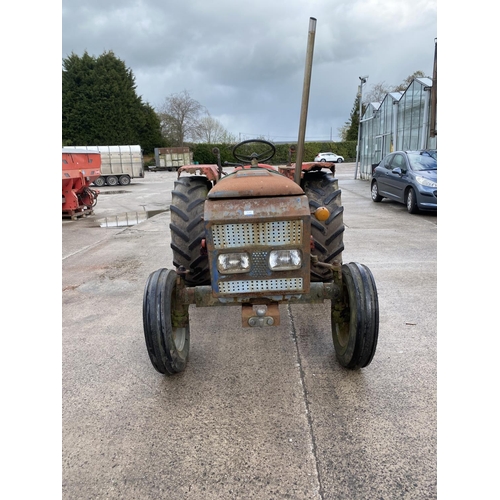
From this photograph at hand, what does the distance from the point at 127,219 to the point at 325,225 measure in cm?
777

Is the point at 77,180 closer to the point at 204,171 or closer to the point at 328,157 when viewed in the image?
the point at 204,171

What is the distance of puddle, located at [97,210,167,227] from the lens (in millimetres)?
9805

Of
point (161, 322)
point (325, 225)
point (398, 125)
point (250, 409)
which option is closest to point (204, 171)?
point (325, 225)

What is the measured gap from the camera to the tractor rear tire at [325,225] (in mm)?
3602

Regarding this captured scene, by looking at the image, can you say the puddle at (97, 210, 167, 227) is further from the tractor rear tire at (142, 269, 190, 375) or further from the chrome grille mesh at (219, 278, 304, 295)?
the chrome grille mesh at (219, 278, 304, 295)

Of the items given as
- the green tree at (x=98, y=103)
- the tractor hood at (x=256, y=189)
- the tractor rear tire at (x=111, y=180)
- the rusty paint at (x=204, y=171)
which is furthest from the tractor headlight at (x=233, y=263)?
the green tree at (x=98, y=103)

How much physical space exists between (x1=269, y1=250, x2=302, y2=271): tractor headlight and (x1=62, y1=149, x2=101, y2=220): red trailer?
8.71m

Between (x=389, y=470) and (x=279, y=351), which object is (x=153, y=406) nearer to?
(x=279, y=351)

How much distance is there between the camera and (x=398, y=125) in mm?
16656

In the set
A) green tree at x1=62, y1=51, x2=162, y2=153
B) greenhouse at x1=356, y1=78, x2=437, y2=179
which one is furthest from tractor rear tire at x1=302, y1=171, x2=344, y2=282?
green tree at x1=62, y1=51, x2=162, y2=153

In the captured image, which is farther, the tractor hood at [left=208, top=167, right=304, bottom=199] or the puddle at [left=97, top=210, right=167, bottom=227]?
the puddle at [left=97, top=210, right=167, bottom=227]

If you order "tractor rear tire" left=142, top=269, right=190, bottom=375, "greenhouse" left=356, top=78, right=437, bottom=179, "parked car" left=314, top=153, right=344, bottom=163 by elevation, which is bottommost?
"tractor rear tire" left=142, top=269, right=190, bottom=375

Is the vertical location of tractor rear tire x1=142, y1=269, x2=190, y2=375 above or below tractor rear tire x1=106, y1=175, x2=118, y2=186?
below

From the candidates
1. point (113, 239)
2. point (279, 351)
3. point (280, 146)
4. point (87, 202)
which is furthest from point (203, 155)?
point (279, 351)
